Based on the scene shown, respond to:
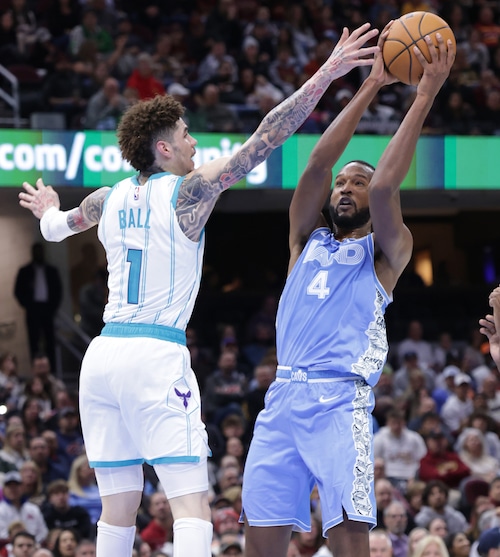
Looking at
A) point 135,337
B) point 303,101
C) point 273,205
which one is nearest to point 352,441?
point 135,337

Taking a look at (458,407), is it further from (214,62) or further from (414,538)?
(214,62)

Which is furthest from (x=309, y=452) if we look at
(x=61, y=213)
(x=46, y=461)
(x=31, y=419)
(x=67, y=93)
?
(x=67, y=93)

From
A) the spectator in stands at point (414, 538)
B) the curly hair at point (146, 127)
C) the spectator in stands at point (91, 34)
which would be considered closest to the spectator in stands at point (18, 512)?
the spectator in stands at point (414, 538)

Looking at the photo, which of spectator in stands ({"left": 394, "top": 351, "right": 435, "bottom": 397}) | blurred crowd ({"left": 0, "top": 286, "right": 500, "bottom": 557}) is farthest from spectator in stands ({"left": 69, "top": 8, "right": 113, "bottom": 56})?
spectator in stands ({"left": 394, "top": 351, "right": 435, "bottom": 397})

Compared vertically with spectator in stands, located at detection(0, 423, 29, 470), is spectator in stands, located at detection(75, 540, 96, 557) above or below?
below

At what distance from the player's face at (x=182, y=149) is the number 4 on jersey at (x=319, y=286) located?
82cm

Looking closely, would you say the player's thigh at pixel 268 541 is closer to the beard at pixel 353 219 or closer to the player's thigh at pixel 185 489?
the player's thigh at pixel 185 489

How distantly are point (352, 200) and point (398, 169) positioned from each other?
1.24 ft

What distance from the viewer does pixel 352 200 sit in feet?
18.1

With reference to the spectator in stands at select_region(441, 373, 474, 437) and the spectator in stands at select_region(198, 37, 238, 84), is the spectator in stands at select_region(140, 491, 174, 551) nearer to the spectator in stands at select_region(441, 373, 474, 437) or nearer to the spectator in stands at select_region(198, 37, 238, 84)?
the spectator in stands at select_region(441, 373, 474, 437)

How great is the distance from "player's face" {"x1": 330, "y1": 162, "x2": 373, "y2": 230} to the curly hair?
936mm

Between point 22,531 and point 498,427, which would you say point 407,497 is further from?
point 22,531

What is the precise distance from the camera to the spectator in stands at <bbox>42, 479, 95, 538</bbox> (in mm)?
10656

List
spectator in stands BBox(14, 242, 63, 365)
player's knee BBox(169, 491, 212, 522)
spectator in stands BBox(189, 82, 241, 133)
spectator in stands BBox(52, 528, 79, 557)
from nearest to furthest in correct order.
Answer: player's knee BBox(169, 491, 212, 522)
spectator in stands BBox(52, 528, 79, 557)
spectator in stands BBox(189, 82, 241, 133)
spectator in stands BBox(14, 242, 63, 365)
